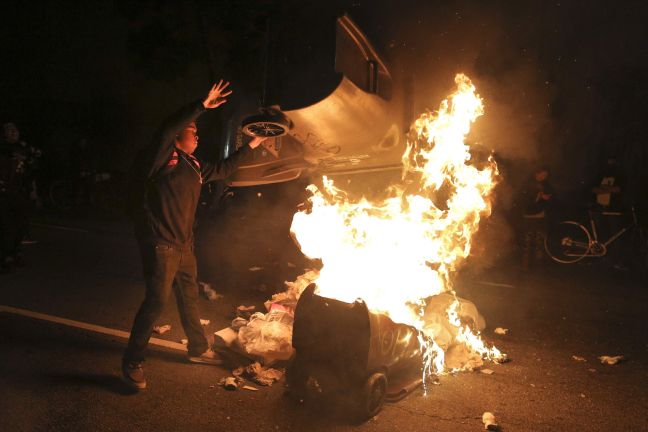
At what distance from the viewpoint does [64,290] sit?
6.70 meters

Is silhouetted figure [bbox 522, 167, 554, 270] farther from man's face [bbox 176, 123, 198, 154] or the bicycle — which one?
man's face [bbox 176, 123, 198, 154]

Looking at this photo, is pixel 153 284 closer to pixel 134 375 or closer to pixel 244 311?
pixel 134 375

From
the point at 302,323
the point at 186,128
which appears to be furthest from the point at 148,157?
the point at 302,323

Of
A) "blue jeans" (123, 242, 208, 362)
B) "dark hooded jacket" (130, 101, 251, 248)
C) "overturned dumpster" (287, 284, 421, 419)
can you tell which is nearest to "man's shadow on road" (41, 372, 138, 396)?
"blue jeans" (123, 242, 208, 362)

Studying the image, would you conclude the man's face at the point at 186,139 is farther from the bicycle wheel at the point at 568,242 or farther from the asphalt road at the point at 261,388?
the bicycle wheel at the point at 568,242

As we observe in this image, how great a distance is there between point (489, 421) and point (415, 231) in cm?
183

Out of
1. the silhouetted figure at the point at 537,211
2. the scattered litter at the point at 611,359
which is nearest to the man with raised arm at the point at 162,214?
the scattered litter at the point at 611,359

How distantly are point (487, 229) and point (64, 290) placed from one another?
783 cm

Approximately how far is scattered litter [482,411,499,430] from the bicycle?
7.15 metres

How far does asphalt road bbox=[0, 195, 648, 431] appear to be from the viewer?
3.76 m

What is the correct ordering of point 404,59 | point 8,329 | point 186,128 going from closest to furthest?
point 186,128
point 8,329
point 404,59

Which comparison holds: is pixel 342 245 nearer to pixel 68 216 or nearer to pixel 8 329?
pixel 8 329

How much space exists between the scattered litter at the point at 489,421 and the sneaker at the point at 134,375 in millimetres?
2629

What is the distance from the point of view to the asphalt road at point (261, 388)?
12.3 feet
